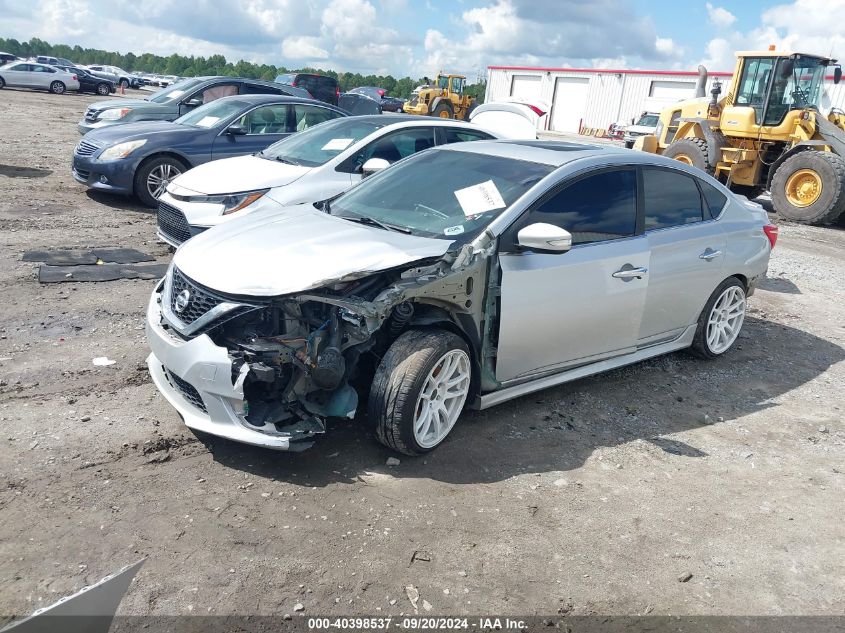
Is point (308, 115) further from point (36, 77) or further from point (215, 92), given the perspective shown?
point (36, 77)

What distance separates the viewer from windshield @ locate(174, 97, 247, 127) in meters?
9.86

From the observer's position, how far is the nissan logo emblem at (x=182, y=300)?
3723mm

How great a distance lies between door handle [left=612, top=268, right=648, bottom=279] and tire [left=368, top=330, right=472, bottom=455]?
1.28 m

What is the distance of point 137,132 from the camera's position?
945 cm

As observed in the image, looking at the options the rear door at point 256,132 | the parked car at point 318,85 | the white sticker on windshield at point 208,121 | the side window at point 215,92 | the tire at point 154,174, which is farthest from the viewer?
the parked car at point 318,85

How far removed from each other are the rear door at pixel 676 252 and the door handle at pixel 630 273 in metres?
0.12

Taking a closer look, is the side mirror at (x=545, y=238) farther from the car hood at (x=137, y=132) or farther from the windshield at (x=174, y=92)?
the windshield at (x=174, y=92)

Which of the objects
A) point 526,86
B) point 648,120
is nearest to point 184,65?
point 526,86

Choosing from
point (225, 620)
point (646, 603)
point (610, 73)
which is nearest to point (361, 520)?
point (225, 620)

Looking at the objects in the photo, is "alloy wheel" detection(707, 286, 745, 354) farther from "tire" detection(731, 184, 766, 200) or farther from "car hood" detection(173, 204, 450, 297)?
"tire" detection(731, 184, 766, 200)

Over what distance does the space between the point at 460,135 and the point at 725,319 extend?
13.0 ft

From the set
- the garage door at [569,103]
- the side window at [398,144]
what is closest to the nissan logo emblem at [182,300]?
the side window at [398,144]

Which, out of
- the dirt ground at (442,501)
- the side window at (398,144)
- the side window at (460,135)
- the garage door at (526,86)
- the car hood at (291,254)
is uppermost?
the garage door at (526,86)

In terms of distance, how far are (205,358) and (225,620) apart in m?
1.29
